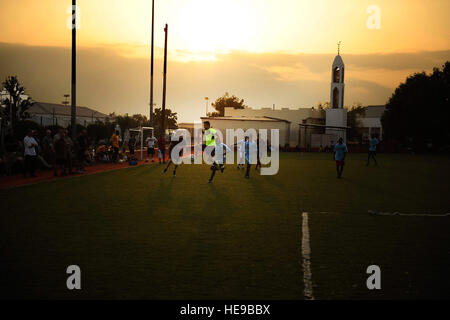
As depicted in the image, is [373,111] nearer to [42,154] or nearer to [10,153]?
[42,154]

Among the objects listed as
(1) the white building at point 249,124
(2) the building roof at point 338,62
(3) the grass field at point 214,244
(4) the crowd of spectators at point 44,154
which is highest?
(2) the building roof at point 338,62

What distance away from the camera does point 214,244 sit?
7.88 m

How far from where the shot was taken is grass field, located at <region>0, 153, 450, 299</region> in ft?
18.3

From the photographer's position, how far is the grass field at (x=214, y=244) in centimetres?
557

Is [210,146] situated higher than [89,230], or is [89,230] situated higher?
[210,146]

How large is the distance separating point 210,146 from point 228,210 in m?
6.55

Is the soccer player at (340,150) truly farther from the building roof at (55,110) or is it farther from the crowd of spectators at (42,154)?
the building roof at (55,110)

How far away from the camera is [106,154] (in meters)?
29.2

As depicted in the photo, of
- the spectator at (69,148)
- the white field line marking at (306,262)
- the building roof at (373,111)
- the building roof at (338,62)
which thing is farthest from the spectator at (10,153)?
the building roof at (373,111)

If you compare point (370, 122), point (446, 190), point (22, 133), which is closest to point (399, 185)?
point (446, 190)

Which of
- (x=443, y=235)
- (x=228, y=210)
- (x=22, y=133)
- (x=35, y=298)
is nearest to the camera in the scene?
(x=35, y=298)

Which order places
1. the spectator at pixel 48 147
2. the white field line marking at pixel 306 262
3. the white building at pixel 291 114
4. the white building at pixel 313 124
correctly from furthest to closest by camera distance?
the white building at pixel 291 114
the white building at pixel 313 124
the spectator at pixel 48 147
the white field line marking at pixel 306 262

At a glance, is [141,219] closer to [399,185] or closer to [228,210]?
[228,210]

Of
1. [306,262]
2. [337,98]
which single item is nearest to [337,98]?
[337,98]
